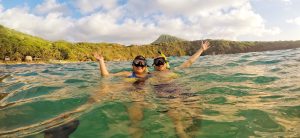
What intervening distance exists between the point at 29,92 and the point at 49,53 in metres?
60.4

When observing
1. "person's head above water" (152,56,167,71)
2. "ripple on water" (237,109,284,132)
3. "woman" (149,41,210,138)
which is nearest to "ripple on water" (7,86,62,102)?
"woman" (149,41,210,138)

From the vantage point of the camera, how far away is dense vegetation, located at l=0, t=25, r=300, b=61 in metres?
62.7

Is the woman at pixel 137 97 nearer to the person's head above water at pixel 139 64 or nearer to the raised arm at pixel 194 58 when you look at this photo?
the person's head above water at pixel 139 64

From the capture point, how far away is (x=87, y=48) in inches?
3374

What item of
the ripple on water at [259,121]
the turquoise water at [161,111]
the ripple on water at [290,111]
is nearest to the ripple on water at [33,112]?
the turquoise water at [161,111]

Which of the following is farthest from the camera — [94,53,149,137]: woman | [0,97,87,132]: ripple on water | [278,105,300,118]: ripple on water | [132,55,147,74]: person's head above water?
[132,55,147,74]: person's head above water

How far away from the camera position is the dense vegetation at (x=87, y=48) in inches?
2468

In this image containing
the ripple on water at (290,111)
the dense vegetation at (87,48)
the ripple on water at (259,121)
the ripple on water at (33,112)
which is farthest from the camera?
the dense vegetation at (87,48)

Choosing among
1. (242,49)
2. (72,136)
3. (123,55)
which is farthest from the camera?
(242,49)

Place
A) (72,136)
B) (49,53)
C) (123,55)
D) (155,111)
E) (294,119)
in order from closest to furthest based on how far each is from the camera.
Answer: (72,136) < (294,119) < (155,111) < (49,53) < (123,55)

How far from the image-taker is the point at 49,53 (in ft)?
217

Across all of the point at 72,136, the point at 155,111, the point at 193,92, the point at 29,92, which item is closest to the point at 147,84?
the point at 193,92

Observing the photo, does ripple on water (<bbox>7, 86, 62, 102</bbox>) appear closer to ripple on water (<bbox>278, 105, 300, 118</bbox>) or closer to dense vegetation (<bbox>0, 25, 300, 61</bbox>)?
ripple on water (<bbox>278, 105, 300, 118</bbox>)

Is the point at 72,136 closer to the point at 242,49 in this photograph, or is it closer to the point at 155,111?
the point at 155,111
